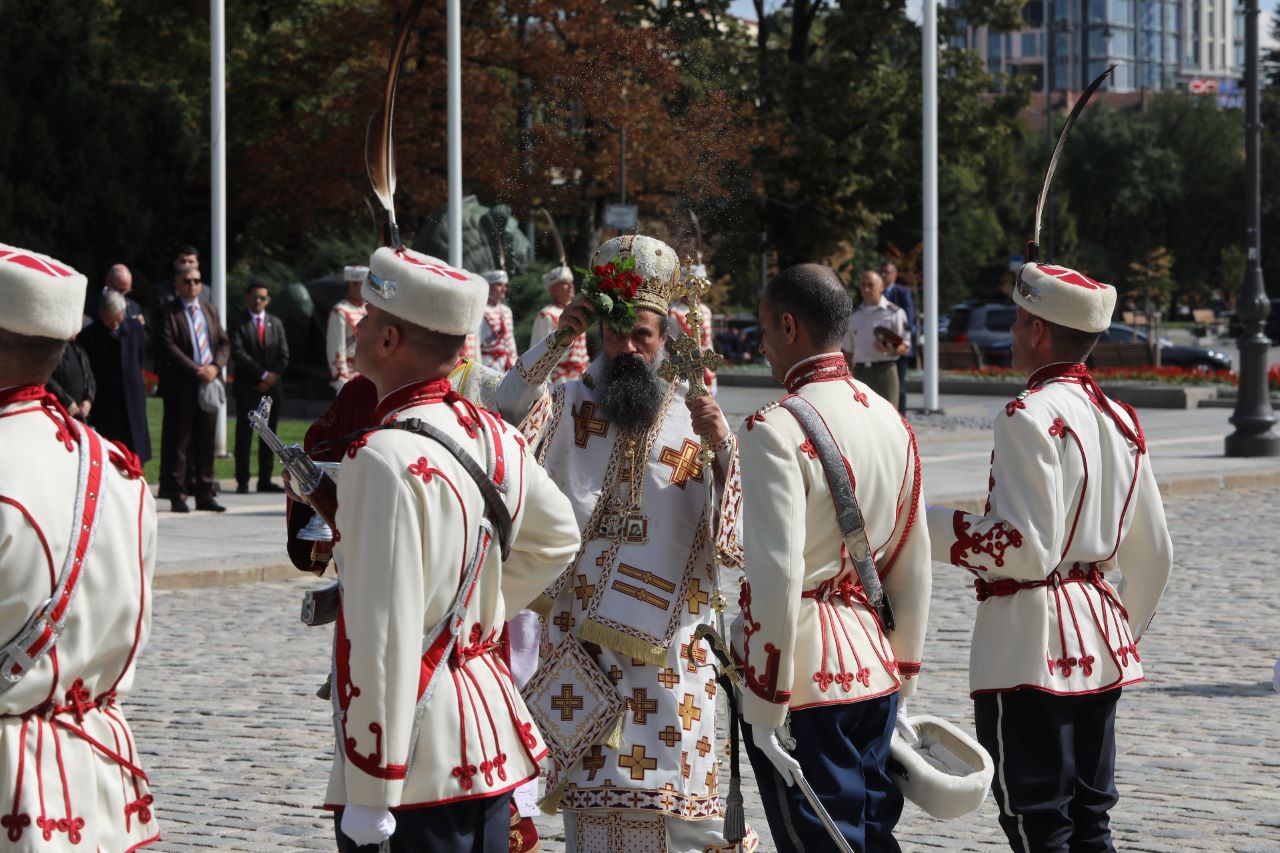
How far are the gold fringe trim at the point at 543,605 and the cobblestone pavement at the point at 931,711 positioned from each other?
3.80 feet

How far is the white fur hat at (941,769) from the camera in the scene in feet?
15.3

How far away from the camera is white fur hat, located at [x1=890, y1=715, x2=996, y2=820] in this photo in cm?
465

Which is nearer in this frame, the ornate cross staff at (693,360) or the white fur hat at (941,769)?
the white fur hat at (941,769)

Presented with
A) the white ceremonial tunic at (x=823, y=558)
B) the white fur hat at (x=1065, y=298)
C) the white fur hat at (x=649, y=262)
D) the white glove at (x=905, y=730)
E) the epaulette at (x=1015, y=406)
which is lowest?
the white glove at (x=905, y=730)

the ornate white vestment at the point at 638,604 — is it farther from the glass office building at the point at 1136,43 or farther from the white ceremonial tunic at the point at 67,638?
the glass office building at the point at 1136,43

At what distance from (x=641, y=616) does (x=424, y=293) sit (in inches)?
71.4

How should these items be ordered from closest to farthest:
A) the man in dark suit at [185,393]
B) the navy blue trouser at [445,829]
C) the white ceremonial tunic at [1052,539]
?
the navy blue trouser at [445,829] → the white ceremonial tunic at [1052,539] → the man in dark suit at [185,393]

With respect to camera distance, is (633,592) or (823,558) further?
(633,592)

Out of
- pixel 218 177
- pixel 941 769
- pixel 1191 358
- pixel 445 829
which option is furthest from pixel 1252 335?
pixel 1191 358

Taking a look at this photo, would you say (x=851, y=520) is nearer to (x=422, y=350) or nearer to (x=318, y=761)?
(x=422, y=350)

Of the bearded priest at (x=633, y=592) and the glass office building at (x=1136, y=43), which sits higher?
the glass office building at (x=1136, y=43)

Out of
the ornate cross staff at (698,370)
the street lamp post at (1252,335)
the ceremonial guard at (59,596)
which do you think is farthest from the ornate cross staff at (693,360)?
the street lamp post at (1252,335)

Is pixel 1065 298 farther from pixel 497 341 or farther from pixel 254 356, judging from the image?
pixel 254 356

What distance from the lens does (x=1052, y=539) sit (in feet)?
15.7
